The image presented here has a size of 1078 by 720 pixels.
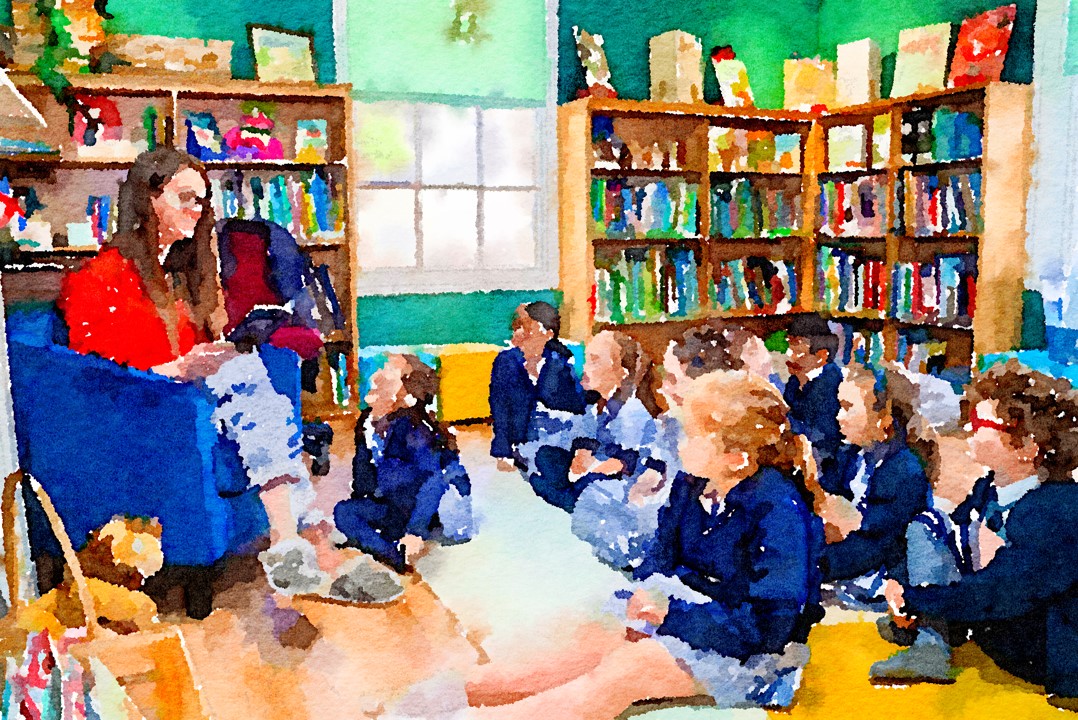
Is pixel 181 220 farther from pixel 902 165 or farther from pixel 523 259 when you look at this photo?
pixel 902 165

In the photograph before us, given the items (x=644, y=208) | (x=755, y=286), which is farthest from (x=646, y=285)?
(x=755, y=286)

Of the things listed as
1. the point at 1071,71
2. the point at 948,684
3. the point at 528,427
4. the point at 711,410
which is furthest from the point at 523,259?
the point at 948,684

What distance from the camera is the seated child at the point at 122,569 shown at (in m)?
2.02

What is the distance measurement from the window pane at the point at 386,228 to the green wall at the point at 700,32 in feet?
3.46

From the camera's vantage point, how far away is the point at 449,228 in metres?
4.61

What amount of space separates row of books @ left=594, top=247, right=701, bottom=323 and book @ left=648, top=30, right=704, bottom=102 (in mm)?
847

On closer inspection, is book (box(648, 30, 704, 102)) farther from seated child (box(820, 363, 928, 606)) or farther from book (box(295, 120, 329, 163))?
seated child (box(820, 363, 928, 606))

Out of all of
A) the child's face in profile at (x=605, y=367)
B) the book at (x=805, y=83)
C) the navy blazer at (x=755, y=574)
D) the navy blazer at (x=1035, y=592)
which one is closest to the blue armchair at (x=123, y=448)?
the navy blazer at (x=755, y=574)

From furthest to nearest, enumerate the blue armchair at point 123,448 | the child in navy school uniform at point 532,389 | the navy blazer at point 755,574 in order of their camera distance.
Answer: the child in navy school uniform at point 532,389
the blue armchair at point 123,448
the navy blazer at point 755,574

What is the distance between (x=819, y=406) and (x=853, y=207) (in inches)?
88.1

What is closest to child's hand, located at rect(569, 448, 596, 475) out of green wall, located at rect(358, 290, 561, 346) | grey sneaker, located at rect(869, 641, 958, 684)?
grey sneaker, located at rect(869, 641, 958, 684)

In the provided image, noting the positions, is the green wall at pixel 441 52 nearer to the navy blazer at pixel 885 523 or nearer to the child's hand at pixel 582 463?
the child's hand at pixel 582 463

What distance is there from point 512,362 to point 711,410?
144 centimetres

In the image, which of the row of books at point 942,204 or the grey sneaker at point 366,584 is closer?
the grey sneaker at point 366,584
